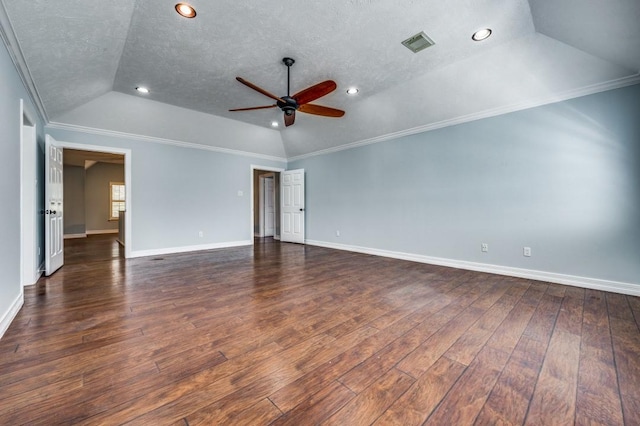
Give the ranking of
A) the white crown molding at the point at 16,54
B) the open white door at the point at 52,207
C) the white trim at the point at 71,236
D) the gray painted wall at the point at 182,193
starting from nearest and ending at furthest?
1. the white crown molding at the point at 16,54
2. the open white door at the point at 52,207
3. the gray painted wall at the point at 182,193
4. the white trim at the point at 71,236

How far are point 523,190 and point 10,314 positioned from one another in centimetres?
567

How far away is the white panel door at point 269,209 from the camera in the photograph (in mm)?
8438

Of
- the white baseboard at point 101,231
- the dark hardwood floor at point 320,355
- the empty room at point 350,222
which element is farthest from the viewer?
the white baseboard at point 101,231

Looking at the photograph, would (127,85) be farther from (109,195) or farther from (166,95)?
(109,195)

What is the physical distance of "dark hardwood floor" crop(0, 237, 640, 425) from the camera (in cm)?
127

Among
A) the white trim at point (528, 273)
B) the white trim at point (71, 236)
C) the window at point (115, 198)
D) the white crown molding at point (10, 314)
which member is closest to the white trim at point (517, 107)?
the white trim at point (528, 273)

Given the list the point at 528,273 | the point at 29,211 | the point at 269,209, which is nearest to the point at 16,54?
the point at 29,211

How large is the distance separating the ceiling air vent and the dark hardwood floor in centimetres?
278

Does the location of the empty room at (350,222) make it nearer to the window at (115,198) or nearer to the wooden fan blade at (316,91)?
the wooden fan blade at (316,91)

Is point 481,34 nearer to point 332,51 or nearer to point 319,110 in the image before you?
point 332,51

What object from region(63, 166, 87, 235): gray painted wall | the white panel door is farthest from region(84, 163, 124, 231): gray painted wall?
the white panel door

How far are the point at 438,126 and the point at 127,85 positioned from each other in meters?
4.87

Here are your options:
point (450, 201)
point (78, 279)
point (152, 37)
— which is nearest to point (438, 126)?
point (450, 201)

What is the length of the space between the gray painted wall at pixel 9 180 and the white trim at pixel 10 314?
26 millimetres
